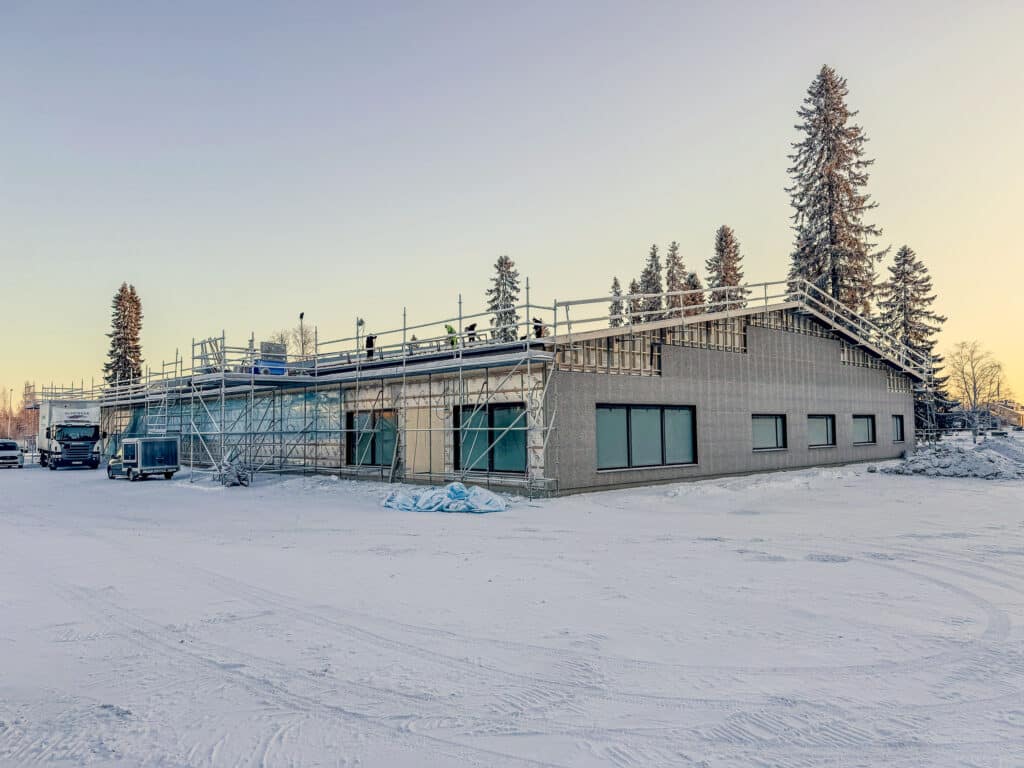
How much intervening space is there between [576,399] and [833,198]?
28316 millimetres

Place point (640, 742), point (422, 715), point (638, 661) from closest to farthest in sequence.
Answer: point (640, 742)
point (422, 715)
point (638, 661)

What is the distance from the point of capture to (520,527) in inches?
525

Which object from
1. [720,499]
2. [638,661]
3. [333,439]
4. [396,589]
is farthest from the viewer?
[333,439]

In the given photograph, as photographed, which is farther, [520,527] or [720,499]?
[720,499]

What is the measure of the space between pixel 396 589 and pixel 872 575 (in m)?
5.91

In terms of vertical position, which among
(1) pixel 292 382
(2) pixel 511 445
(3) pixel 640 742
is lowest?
(3) pixel 640 742

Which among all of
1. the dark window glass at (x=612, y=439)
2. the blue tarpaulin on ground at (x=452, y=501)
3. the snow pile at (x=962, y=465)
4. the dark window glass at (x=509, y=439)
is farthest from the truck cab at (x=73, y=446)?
the snow pile at (x=962, y=465)

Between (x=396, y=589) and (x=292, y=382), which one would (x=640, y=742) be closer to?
(x=396, y=589)

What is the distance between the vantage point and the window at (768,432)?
23312 mm

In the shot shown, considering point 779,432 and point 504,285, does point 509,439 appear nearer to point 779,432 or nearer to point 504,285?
point 779,432

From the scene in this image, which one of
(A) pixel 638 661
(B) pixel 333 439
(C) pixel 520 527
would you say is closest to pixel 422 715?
(A) pixel 638 661

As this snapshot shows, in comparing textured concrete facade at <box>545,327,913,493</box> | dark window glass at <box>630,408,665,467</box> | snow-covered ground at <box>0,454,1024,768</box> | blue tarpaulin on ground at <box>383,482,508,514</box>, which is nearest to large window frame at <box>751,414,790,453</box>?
textured concrete facade at <box>545,327,913,493</box>

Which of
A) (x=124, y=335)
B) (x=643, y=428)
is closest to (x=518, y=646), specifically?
(x=643, y=428)

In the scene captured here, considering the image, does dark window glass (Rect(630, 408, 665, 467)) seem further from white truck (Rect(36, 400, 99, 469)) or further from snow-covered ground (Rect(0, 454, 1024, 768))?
white truck (Rect(36, 400, 99, 469))
